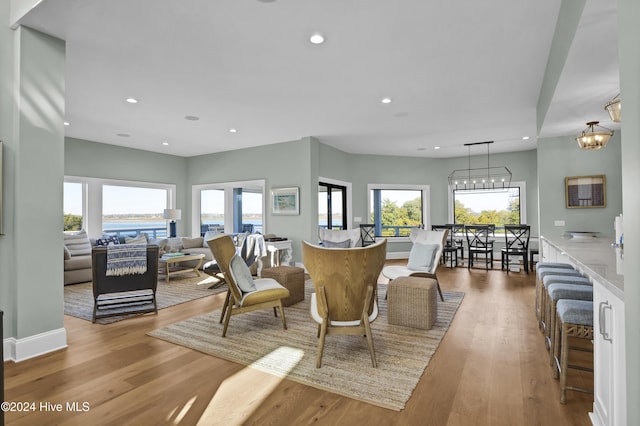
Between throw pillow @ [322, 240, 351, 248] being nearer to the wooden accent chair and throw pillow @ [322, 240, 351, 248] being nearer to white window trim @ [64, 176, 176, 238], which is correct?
the wooden accent chair

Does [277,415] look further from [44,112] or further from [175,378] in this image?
[44,112]

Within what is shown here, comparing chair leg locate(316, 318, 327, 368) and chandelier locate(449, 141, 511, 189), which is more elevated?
chandelier locate(449, 141, 511, 189)

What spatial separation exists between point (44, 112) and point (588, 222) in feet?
22.7

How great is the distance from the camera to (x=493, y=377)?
241 centimetres

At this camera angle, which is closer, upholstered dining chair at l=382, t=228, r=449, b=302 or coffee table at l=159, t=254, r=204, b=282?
upholstered dining chair at l=382, t=228, r=449, b=302

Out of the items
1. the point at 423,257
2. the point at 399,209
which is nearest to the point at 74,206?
the point at 423,257

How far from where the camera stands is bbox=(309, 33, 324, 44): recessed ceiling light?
9.70ft

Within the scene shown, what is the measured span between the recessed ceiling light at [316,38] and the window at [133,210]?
6.27 m

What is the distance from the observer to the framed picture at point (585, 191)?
4.97 meters

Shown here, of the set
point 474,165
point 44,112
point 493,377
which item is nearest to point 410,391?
point 493,377

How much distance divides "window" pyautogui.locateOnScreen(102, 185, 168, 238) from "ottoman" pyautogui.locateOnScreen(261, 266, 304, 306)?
4.68m

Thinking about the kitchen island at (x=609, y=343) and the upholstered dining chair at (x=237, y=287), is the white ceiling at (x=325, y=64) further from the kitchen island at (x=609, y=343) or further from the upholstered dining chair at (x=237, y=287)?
the upholstered dining chair at (x=237, y=287)

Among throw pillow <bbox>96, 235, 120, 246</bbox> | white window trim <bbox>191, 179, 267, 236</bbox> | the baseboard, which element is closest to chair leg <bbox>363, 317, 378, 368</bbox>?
the baseboard

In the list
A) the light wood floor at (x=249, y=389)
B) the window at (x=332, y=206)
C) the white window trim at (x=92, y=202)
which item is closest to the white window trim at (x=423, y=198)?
the window at (x=332, y=206)
